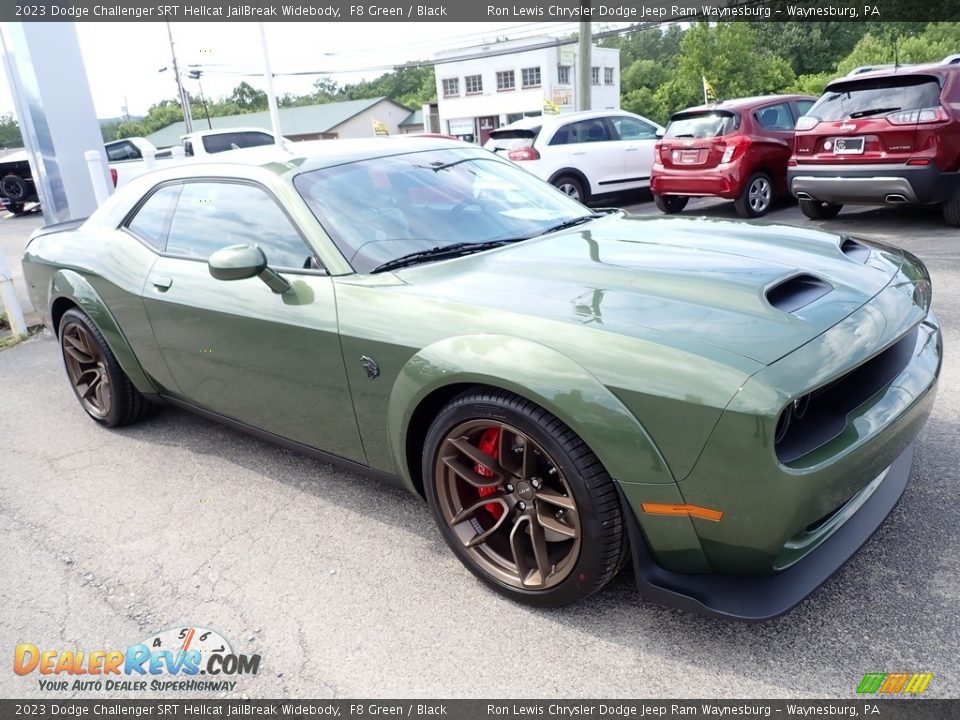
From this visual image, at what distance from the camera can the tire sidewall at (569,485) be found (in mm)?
2113

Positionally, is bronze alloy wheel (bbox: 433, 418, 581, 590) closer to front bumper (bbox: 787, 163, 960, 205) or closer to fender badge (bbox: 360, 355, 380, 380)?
fender badge (bbox: 360, 355, 380, 380)

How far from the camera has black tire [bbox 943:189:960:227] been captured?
282 inches

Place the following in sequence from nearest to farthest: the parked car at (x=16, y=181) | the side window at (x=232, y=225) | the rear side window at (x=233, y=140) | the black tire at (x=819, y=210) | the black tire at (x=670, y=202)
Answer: the side window at (x=232, y=225) < the black tire at (x=819, y=210) < the black tire at (x=670, y=202) < the rear side window at (x=233, y=140) < the parked car at (x=16, y=181)

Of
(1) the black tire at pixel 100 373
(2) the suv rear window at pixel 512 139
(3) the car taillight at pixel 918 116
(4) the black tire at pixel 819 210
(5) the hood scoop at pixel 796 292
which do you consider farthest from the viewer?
(2) the suv rear window at pixel 512 139

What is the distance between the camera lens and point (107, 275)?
3824mm

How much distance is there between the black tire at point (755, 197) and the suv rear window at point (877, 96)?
1.37 m

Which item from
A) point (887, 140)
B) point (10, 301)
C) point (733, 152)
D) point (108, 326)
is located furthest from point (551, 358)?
point (733, 152)

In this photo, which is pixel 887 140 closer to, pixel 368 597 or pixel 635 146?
pixel 635 146

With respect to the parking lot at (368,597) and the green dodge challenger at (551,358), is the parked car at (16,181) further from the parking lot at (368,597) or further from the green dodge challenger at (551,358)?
the green dodge challenger at (551,358)

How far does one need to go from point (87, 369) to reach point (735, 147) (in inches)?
300

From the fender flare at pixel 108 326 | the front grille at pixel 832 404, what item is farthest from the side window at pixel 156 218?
the front grille at pixel 832 404

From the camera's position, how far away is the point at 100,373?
430cm

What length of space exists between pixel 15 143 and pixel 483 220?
57628 mm

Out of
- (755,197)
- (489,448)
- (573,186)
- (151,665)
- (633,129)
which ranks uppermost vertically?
(489,448)
